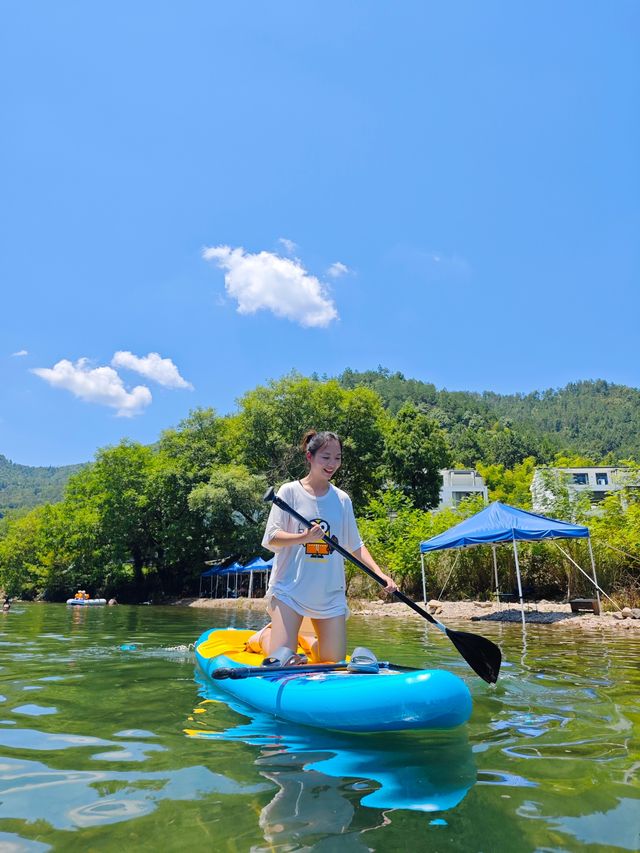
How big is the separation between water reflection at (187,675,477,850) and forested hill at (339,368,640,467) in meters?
80.1

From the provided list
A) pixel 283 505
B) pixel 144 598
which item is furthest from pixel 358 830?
pixel 144 598

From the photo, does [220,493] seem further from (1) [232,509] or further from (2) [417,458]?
(2) [417,458]

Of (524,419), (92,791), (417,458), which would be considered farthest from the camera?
(524,419)

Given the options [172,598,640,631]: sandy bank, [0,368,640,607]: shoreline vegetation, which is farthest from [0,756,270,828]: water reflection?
[0,368,640,607]: shoreline vegetation

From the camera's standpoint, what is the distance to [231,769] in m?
2.37

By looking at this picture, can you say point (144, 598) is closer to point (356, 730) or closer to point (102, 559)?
point (102, 559)

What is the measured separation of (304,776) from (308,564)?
152cm

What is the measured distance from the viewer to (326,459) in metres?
3.86

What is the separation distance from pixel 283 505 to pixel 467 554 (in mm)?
13423

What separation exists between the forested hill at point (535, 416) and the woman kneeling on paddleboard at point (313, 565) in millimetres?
79063

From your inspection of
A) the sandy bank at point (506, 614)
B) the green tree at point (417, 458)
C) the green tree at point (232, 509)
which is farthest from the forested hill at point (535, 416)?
the sandy bank at point (506, 614)

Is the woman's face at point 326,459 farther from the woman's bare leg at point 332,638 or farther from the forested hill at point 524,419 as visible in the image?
the forested hill at point 524,419

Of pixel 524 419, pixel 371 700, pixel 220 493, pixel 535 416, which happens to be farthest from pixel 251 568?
pixel 535 416

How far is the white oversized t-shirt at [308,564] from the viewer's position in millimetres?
3660
